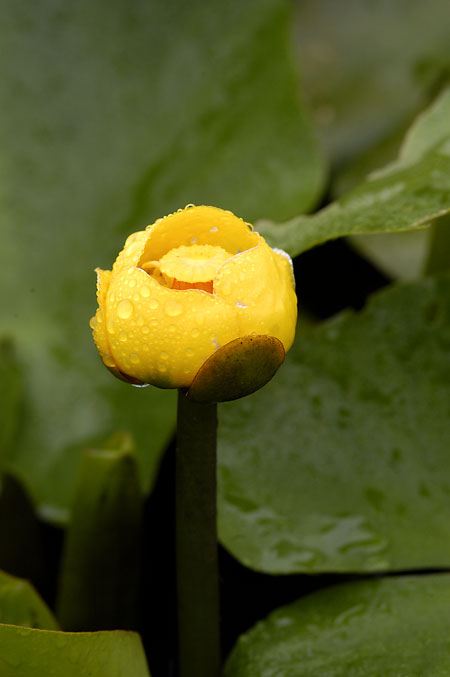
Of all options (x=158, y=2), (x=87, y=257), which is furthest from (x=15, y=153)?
(x=158, y=2)

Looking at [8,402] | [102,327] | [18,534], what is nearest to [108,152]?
[8,402]

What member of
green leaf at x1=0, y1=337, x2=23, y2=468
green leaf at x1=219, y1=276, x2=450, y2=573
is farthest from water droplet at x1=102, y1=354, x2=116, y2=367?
green leaf at x1=0, y1=337, x2=23, y2=468

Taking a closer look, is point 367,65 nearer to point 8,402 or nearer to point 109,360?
point 8,402

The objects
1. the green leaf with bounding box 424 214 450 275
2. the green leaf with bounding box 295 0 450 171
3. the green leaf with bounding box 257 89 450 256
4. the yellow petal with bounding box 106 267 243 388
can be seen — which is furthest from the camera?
the green leaf with bounding box 295 0 450 171

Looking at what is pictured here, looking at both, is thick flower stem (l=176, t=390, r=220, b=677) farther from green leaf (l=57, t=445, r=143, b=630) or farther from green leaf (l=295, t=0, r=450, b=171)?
green leaf (l=295, t=0, r=450, b=171)

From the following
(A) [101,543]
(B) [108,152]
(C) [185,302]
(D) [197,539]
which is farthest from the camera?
(B) [108,152]

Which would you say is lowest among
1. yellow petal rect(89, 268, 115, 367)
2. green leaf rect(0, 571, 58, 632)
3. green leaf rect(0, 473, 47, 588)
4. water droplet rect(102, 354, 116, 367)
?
green leaf rect(0, 473, 47, 588)

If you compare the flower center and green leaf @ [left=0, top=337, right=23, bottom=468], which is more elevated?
the flower center

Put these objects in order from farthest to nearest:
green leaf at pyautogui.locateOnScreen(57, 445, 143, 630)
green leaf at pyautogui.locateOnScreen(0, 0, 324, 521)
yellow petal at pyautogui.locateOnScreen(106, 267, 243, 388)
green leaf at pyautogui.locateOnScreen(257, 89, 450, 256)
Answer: green leaf at pyautogui.locateOnScreen(0, 0, 324, 521), green leaf at pyautogui.locateOnScreen(57, 445, 143, 630), green leaf at pyautogui.locateOnScreen(257, 89, 450, 256), yellow petal at pyautogui.locateOnScreen(106, 267, 243, 388)
